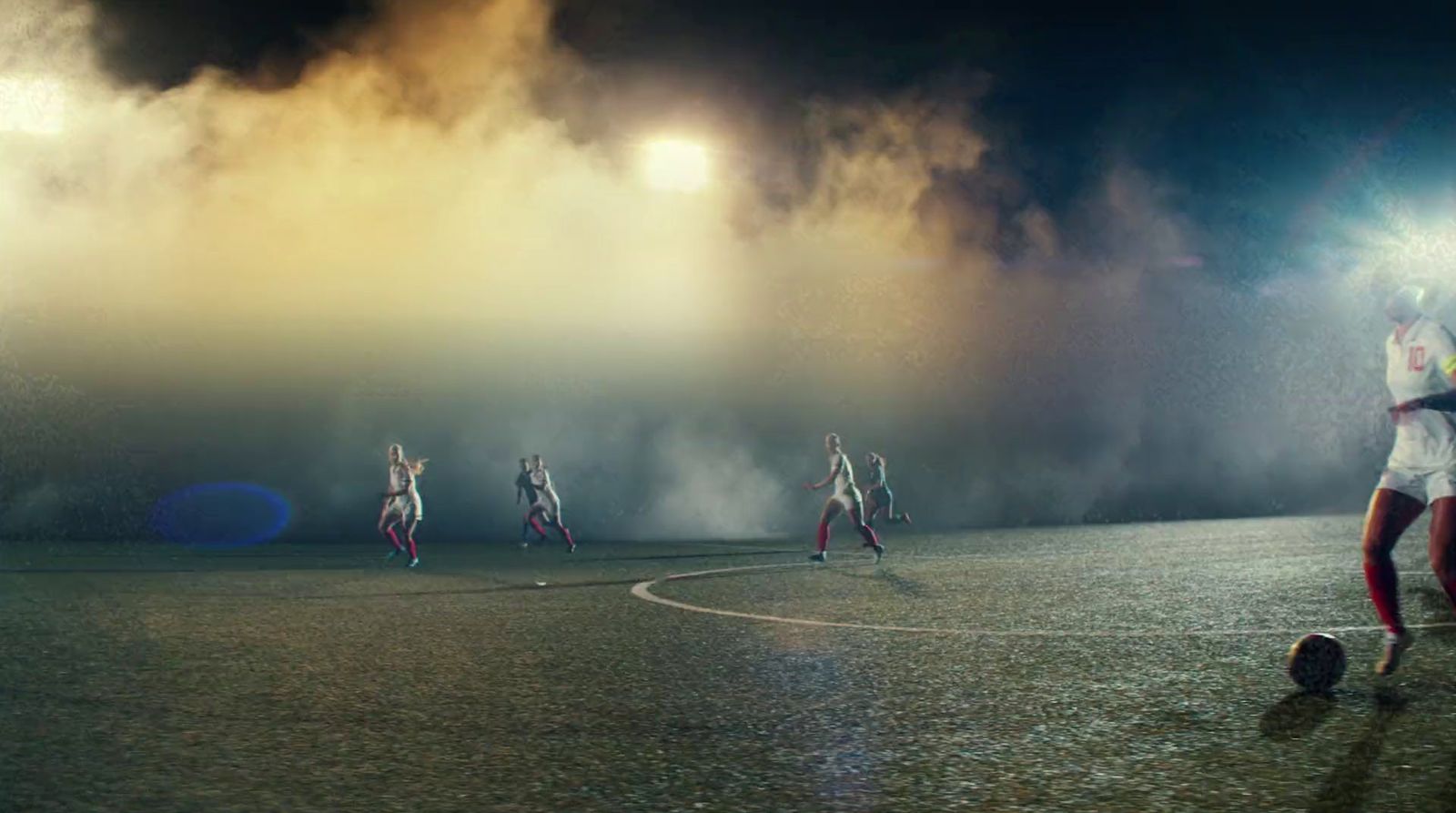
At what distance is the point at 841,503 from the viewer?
19281mm

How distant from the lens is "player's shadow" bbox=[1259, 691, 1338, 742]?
5902mm

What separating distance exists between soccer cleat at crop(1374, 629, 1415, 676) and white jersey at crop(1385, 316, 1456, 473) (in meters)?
0.89

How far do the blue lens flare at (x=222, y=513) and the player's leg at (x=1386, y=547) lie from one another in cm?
2472

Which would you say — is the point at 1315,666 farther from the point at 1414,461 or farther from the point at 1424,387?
the point at 1424,387

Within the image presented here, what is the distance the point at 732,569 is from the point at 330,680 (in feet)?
32.2

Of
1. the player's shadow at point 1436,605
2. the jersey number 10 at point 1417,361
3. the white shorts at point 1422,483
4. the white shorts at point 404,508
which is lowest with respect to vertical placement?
the player's shadow at point 1436,605

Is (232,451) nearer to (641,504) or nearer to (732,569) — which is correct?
(641,504)

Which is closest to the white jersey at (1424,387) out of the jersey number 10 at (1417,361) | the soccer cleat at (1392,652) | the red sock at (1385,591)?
the jersey number 10 at (1417,361)

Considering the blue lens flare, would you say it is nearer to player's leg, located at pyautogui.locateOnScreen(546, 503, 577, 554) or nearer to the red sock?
player's leg, located at pyautogui.locateOnScreen(546, 503, 577, 554)

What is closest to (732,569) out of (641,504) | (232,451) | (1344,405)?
(641,504)

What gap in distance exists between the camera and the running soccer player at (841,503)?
1883cm

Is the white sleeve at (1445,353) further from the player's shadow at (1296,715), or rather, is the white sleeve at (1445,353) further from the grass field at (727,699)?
the player's shadow at (1296,715)

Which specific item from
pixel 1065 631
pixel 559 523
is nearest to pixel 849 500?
pixel 559 523

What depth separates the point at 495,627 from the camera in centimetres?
1064
